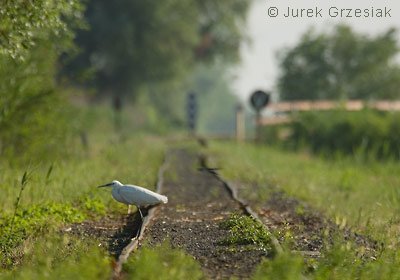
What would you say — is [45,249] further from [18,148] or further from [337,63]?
[337,63]

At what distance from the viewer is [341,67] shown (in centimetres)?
3581

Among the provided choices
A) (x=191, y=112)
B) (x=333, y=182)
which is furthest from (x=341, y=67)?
Result: (x=333, y=182)

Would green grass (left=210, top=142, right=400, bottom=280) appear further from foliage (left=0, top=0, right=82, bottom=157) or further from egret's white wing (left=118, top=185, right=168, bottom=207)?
foliage (left=0, top=0, right=82, bottom=157)

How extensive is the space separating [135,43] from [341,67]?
14.3 metres

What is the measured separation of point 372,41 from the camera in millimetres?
35906

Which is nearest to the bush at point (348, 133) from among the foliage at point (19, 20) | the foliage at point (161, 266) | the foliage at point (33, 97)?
the foliage at point (33, 97)

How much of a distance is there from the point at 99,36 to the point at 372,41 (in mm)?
18650

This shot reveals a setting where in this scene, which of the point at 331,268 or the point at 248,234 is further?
the point at 248,234

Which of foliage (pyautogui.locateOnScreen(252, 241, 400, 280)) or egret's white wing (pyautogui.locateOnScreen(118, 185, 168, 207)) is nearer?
foliage (pyautogui.locateOnScreen(252, 241, 400, 280))

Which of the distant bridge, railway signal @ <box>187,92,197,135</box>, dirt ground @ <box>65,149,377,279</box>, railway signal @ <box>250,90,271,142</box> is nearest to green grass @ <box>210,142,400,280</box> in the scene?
dirt ground @ <box>65,149,377,279</box>

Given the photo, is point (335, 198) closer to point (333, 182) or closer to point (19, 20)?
point (333, 182)

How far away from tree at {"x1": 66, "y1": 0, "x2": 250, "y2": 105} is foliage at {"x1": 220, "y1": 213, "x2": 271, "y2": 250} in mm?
26515

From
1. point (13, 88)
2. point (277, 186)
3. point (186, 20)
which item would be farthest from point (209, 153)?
Answer: point (186, 20)

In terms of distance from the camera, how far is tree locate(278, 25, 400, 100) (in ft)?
113
